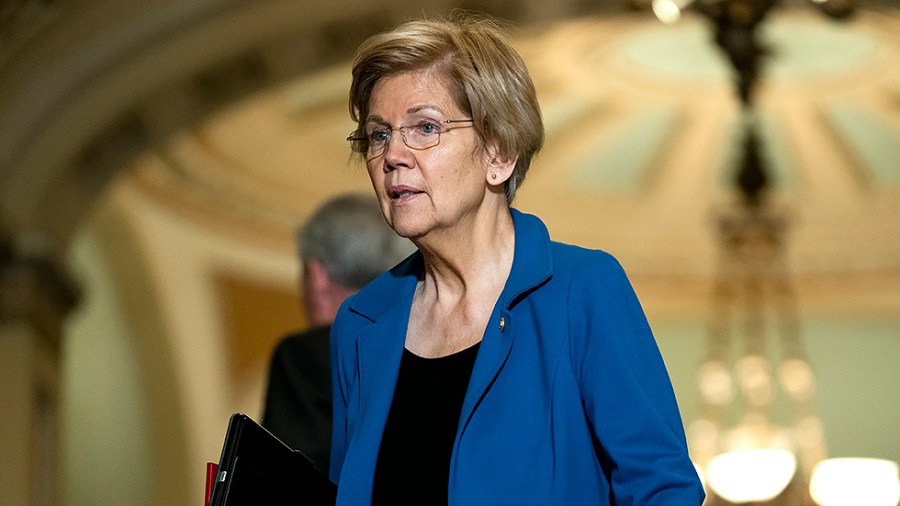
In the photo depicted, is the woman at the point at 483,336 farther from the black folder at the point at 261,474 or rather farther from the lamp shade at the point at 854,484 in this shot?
the lamp shade at the point at 854,484

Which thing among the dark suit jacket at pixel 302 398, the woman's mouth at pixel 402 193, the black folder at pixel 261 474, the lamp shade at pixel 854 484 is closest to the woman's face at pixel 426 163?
the woman's mouth at pixel 402 193

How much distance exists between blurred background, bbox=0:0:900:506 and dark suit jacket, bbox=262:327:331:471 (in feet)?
12.7

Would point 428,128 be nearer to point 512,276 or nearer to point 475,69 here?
point 475,69

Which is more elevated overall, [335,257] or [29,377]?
[29,377]

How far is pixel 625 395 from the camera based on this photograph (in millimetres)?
1714

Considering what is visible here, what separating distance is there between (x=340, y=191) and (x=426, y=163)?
9.93 metres

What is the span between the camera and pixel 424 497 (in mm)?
1799

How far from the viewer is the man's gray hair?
3.31 metres

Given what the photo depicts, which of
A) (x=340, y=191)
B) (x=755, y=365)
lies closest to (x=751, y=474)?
(x=755, y=365)

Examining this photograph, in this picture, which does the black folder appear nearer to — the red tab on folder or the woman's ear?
the red tab on folder

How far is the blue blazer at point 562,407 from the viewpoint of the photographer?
1701 mm

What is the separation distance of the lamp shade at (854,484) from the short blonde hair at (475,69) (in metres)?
8.85

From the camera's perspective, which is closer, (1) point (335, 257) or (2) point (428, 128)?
(2) point (428, 128)

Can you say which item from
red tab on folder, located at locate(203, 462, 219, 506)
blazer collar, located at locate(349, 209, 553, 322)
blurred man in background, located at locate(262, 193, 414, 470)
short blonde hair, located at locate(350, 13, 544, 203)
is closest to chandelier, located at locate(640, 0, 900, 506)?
blurred man in background, located at locate(262, 193, 414, 470)
